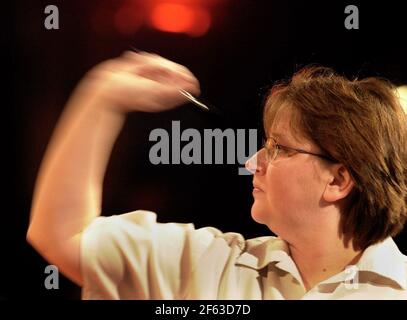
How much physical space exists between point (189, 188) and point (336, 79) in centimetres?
68

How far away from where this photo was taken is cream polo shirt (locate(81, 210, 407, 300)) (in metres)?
1.90

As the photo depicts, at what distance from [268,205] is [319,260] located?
0.27 m

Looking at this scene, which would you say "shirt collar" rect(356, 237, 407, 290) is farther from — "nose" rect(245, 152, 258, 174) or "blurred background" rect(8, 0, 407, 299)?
"nose" rect(245, 152, 258, 174)

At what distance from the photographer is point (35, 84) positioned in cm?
201

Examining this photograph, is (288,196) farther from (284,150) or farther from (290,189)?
(284,150)

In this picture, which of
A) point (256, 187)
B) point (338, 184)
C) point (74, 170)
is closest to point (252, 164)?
point (256, 187)

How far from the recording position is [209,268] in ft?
6.42

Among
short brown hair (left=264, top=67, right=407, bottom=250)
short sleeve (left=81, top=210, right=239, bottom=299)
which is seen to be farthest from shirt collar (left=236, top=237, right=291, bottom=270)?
short brown hair (left=264, top=67, right=407, bottom=250)

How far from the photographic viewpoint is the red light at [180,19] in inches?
80.2

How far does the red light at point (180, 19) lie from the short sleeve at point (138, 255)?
0.70 metres

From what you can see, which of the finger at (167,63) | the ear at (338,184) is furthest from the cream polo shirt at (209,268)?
the finger at (167,63)

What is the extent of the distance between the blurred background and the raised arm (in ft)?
0.13
